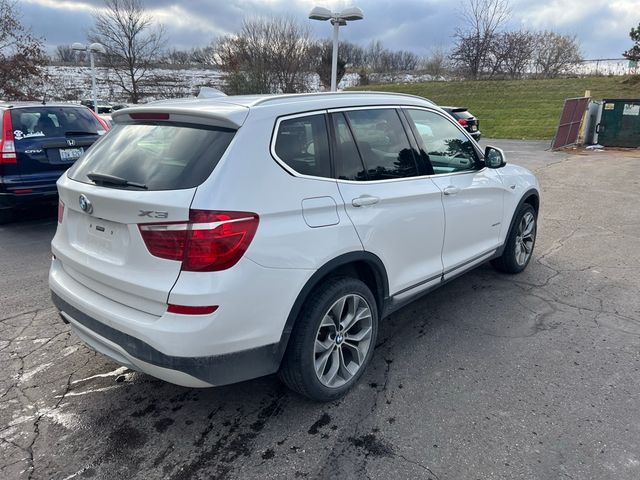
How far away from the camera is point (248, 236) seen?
2258 millimetres

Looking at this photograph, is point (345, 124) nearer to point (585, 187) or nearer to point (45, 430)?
point (45, 430)

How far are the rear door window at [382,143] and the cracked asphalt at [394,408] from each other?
52.7 inches

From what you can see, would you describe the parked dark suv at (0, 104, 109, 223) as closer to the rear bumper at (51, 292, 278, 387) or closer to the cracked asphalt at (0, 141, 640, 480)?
the cracked asphalt at (0, 141, 640, 480)

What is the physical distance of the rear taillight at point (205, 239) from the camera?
218 cm

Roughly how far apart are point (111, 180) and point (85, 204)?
0.70ft

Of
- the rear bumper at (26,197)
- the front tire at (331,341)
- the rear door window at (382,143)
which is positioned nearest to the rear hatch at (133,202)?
the front tire at (331,341)

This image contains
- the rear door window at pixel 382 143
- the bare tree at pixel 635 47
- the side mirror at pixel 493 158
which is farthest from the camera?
the bare tree at pixel 635 47

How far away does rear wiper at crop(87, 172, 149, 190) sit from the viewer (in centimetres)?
244

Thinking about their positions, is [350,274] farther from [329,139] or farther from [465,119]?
[465,119]

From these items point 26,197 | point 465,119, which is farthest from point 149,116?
point 465,119

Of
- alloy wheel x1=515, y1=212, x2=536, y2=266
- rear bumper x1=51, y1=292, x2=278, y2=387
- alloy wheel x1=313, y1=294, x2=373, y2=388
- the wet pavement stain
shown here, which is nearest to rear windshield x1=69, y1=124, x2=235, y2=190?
rear bumper x1=51, y1=292, x2=278, y2=387

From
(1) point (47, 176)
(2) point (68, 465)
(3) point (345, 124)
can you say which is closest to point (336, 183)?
(3) point (345, 124)

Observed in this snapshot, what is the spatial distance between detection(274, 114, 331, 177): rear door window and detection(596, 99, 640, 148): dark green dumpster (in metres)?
18.1

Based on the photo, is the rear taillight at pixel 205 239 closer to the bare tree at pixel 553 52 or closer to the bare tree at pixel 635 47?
the bare tree at pixel 635 47
